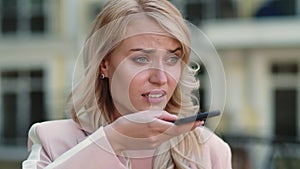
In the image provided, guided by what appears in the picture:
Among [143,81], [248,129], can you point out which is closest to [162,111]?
[143,81]

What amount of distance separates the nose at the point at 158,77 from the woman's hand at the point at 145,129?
47 millimetres

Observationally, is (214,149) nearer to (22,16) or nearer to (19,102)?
(22,16)

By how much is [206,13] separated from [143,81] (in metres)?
11.8

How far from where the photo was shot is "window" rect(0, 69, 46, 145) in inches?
529

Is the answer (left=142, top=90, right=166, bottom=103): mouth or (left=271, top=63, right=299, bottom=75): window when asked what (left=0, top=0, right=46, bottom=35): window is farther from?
(left=142, top=90, right=166, bottom=103): mouth

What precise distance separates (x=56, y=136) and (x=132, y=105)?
0.54 feet

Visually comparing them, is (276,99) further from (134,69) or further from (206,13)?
(134,69)

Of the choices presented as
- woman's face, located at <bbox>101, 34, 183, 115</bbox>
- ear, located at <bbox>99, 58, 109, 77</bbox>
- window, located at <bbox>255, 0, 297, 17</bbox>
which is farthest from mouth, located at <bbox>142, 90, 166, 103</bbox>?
window, located at <bbox>255, 0, 297, 17</bbox>

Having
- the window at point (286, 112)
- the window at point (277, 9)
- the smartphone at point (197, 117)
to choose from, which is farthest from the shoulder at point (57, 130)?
the window at point (286, 112)

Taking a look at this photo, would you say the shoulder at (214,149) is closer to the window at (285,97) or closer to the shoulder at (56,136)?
the shoulder at (56,136)

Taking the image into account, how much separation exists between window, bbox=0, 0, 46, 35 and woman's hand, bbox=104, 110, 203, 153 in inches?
498

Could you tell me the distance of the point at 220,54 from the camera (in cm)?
1181

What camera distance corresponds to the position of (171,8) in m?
1.02

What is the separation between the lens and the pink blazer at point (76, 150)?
0.95 m
